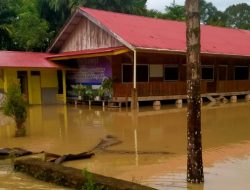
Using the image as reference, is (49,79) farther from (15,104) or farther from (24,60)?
(15,104)

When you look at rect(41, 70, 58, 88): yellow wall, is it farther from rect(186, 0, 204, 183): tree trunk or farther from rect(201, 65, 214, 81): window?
rect(186, 0, 204, 183): tree trunk

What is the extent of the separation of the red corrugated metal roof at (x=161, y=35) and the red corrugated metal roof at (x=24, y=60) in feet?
12.1

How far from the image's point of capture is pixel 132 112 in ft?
58.0

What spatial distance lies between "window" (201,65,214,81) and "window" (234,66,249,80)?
248cm

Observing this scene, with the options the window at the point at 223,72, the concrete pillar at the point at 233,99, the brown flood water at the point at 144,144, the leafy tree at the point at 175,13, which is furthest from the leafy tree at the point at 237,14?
the brown flood water at the point at 144,144

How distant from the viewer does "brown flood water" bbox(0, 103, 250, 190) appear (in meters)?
6.84

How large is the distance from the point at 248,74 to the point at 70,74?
12.6m

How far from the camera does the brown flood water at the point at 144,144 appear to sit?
6.84 m

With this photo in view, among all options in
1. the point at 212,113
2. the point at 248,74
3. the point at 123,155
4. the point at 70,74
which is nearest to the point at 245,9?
the point at 248,74

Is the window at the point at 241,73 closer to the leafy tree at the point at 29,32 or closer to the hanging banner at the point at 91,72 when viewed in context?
the hanging banner at the point at 91,72

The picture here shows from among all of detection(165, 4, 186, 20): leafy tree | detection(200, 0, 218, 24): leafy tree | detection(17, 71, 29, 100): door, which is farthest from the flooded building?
detection(200, 0, 218, 24): leafy tree

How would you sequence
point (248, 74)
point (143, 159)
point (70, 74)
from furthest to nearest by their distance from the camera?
point (248, 74) → point (70, 74) → point (143, 159)

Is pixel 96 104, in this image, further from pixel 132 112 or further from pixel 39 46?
pixel 39 46

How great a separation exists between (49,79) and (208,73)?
394 inches
